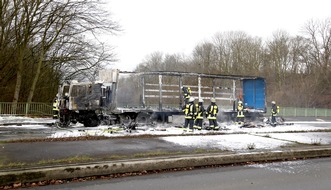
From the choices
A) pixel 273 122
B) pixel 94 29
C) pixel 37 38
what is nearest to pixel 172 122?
pixel 273 122

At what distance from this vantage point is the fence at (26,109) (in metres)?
24.1

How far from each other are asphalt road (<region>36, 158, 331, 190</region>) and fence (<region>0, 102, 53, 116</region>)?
824 inches

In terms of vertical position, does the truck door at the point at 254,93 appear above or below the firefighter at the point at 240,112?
above

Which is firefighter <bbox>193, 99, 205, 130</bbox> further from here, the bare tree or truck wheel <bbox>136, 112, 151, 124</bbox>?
the bare tree

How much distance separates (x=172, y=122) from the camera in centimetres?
1681

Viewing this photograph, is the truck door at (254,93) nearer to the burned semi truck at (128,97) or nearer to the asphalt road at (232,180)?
the burned semi truck at (128,97)

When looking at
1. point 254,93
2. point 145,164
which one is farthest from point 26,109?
point 145,164

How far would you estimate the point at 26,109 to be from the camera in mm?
25078

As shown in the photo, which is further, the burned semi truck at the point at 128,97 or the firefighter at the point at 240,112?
the firefighter at the point at 240,112

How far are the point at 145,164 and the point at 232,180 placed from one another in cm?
184

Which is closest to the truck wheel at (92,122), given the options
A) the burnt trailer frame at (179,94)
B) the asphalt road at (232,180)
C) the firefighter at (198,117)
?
the burnt trailer frame at (179,94)

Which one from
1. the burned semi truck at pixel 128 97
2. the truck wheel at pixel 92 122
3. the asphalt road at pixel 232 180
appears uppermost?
the burned semi truck at pixel 128 97

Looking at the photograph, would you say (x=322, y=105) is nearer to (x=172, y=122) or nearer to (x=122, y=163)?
(x=172, y=122)

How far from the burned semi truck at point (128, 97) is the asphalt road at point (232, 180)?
852 cm
